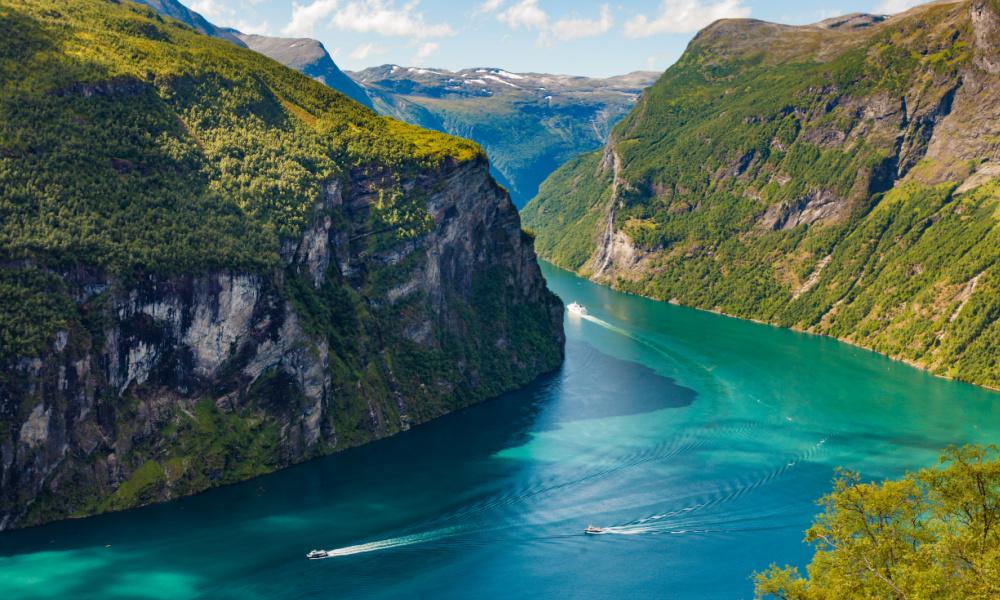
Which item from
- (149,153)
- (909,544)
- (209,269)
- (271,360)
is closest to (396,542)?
(271,360)

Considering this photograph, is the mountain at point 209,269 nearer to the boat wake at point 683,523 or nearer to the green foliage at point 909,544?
the boat wake at point 683,523

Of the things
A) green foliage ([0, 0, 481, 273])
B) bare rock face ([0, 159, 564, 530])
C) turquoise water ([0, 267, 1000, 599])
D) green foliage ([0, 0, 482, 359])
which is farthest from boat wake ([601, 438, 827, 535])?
green foliage ([0, 0, 481, 273])

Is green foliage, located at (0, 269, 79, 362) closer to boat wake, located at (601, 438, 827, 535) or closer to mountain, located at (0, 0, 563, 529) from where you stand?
mountain, located at (0, 0, 563, 529)

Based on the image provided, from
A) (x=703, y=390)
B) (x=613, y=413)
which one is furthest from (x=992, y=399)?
(x=613, y=413)

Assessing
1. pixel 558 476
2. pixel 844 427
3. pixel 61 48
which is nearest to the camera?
pixel 558 476

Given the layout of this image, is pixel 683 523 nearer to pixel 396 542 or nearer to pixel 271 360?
pixel 396 542

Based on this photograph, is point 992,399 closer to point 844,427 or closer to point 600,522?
point 844,427

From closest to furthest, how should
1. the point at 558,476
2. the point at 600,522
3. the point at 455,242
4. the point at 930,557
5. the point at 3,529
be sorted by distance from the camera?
1. the point at 930,557
2. the point at 3,529
3. the point at 600,522
4. the point at 558,476
5. the point at 455,242

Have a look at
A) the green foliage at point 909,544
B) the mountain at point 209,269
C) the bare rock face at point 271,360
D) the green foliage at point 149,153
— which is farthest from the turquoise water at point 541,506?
the green foliage at point 909,544
